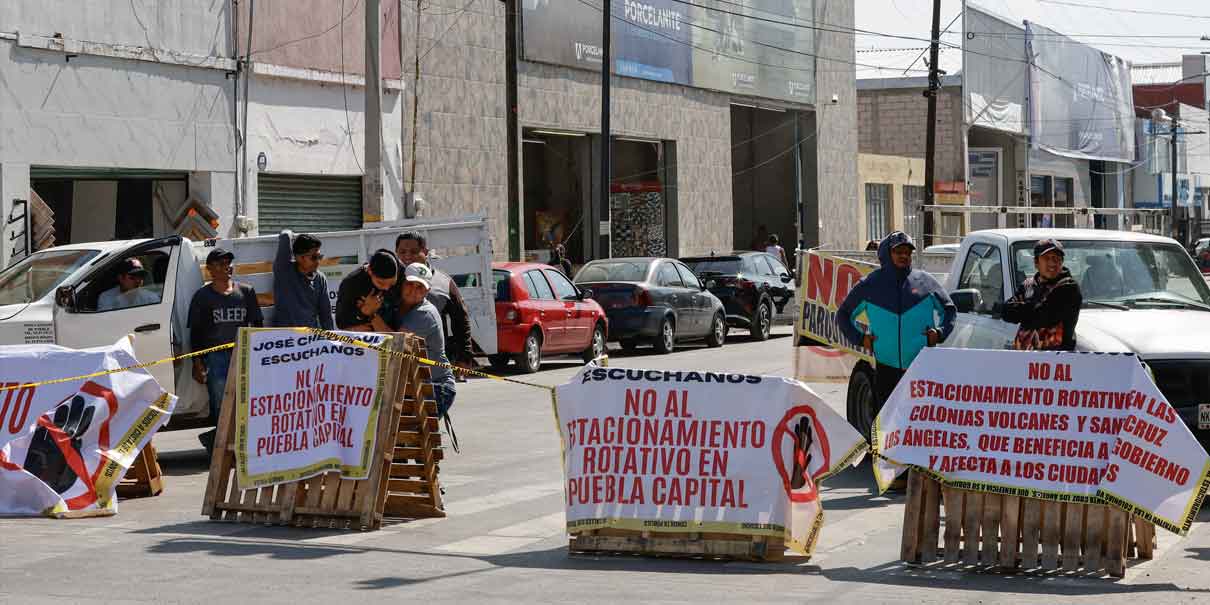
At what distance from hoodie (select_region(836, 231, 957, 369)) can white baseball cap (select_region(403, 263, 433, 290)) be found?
2.97 metres

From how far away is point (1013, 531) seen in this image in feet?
27.7

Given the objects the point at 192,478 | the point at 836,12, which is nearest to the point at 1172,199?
the point at 836,12

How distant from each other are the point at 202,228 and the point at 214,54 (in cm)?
278

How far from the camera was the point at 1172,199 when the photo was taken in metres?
74.9

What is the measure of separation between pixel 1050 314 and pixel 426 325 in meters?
4.07

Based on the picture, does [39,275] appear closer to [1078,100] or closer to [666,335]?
[666,335]

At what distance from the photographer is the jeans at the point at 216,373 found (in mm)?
12578

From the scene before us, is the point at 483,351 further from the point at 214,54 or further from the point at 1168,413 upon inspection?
the point at 1168,413

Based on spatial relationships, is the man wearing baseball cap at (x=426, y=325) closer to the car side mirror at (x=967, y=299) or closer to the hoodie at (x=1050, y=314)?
the car side mirror at (x=967, y=299)

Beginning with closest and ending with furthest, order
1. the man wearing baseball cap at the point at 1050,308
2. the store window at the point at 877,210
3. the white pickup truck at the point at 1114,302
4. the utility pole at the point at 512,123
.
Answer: the man wearing baseball cap at the point at 1050,308 < the white pickup truck at the point at 1114,302 < the utility pole at the point at 512,123 < the store window at the point at 877,210

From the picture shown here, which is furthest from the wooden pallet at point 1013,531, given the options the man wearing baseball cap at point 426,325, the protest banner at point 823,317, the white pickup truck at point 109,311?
the white pickup truck at point 109,311

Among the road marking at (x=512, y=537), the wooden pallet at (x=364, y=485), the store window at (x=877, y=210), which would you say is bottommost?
the road marking at (x=512, y=537)

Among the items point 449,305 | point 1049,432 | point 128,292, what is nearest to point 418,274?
point 449,305

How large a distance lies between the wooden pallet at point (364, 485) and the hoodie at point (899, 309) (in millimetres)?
3193
